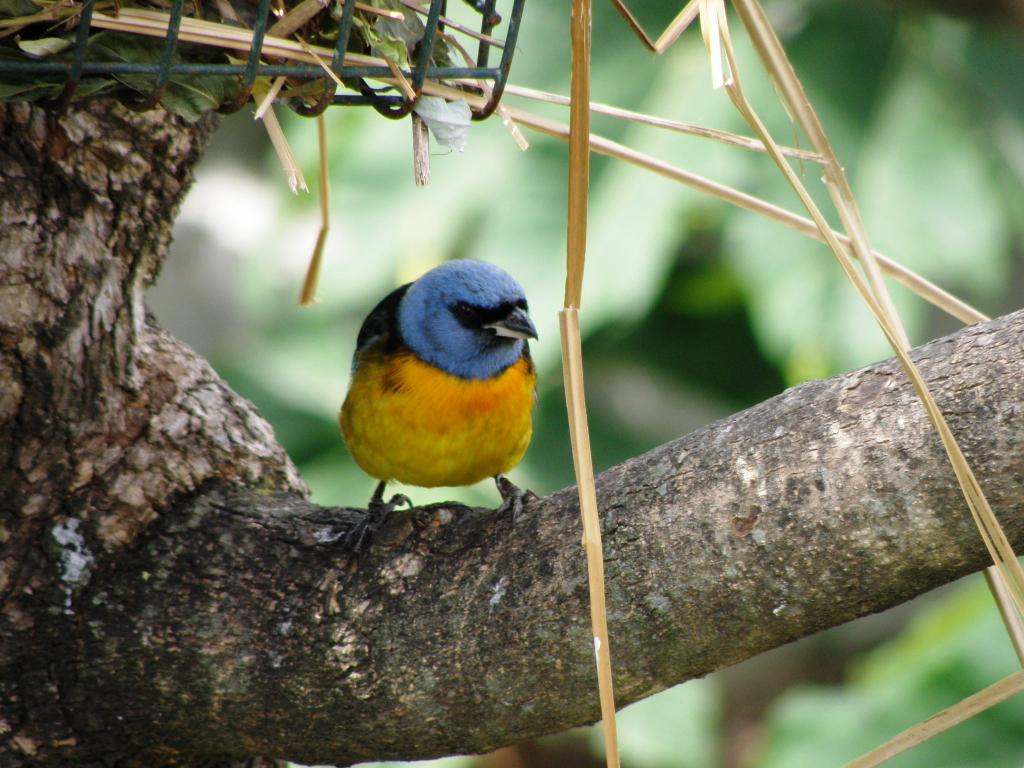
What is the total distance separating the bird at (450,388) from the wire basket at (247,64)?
3.83 ft

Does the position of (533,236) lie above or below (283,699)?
above

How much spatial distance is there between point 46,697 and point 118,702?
0.40 ft

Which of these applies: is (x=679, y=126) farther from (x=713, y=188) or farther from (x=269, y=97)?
(x=269, y=97)

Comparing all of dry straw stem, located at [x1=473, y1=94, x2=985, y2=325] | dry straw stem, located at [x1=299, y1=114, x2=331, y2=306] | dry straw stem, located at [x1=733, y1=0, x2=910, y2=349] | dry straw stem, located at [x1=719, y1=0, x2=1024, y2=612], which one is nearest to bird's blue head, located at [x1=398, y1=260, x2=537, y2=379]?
dry straw stem, located at [x1=299, y1=114, x2=331, y2=306]

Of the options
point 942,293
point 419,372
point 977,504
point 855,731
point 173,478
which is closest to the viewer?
point 977,504

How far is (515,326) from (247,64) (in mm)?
1434

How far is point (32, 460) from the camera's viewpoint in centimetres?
213

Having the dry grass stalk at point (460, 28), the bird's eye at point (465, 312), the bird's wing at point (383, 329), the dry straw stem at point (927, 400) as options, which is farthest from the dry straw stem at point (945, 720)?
the bird's wing at point (383, 329)

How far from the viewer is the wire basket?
1564mm

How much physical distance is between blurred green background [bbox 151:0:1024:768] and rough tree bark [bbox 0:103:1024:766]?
2435 millimetres

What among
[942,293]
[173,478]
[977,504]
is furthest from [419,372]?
[977,504]

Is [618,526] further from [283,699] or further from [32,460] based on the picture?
[32,460]

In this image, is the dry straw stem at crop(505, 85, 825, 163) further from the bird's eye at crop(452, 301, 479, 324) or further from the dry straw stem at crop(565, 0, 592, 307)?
the bird's eye at crop(452, 301, 479, 324)

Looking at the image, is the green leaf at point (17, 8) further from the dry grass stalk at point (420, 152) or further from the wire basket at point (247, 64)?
the dry grass stalk at point (420, 152)
